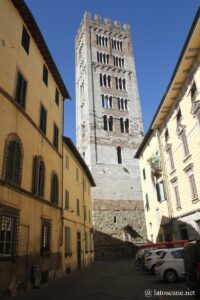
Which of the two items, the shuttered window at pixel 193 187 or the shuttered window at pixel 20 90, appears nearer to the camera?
the shuttered window at pixel 20 90

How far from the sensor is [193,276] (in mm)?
6641

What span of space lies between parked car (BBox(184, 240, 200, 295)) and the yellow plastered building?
9013 mm

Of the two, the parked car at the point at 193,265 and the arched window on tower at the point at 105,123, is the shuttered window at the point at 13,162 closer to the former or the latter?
the parked car at the point at 193,265

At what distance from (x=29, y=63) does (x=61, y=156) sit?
6.71 metres

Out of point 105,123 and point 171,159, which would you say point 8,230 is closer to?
point 171,159

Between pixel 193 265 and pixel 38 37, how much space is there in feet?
44.4

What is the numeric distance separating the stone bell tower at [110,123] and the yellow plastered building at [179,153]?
13.3 metres

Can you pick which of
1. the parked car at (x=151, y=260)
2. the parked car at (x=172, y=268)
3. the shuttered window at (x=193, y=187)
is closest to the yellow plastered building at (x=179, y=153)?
the shuttered window at (x=193, y=187)

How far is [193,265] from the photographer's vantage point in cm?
666

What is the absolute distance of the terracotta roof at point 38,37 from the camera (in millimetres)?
12683

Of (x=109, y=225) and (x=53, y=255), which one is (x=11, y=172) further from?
(x=109, y=225)

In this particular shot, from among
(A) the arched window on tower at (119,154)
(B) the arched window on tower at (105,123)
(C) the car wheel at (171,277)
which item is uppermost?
(B) the arched window on tower at (105,123)

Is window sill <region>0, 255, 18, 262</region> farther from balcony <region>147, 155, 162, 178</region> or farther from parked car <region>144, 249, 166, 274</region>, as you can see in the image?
balcony <region>147, 155, 162, 178</region>

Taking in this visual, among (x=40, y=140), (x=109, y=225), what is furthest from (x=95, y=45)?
(x=40, y=140)
